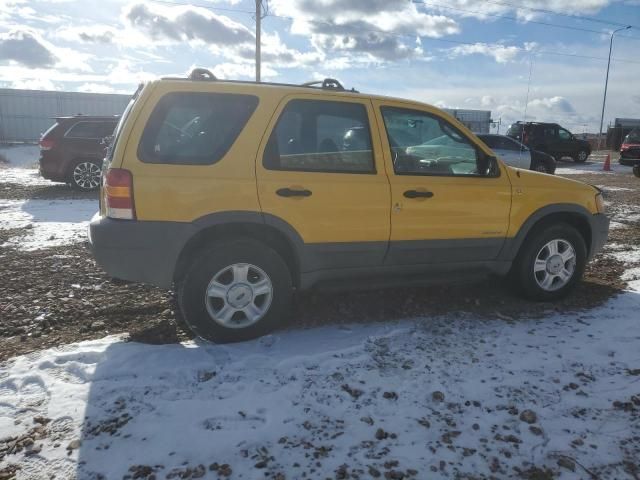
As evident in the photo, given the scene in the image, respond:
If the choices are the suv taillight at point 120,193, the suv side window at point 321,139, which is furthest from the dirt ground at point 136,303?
the suv side window at point 321,139

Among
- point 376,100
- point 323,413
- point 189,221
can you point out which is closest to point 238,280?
point 189,221

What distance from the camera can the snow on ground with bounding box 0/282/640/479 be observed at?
7.79 feet

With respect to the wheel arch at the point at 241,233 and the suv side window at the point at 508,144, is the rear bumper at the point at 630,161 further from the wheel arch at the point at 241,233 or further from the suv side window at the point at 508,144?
the wheel arch at the point at 241,233

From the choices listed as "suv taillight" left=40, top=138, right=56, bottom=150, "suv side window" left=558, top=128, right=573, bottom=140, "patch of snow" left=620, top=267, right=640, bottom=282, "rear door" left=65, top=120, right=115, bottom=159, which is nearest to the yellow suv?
"patch of snow" left=620, top=267, right=640, bottom=282

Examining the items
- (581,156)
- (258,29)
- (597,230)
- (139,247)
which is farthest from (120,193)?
(581,156)

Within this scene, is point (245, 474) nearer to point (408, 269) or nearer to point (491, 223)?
point (408, 269)

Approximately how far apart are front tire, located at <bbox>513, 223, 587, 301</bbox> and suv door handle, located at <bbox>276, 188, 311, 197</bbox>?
2249mm

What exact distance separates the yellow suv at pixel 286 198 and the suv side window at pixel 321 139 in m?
0.01

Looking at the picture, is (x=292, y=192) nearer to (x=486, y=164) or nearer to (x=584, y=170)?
(x=486, y=164)

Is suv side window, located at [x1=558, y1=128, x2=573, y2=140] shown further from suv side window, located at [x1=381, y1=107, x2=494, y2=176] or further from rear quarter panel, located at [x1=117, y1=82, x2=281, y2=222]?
rear quarter panel, located at [x1=117, y1=82, x2=281, y2=222]

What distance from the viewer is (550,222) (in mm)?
4434

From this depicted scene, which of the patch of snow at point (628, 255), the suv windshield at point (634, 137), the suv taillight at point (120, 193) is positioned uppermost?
the suv windshield at point (634, 137)

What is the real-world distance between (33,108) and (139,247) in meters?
29.2

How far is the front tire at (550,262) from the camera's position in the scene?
441cm
